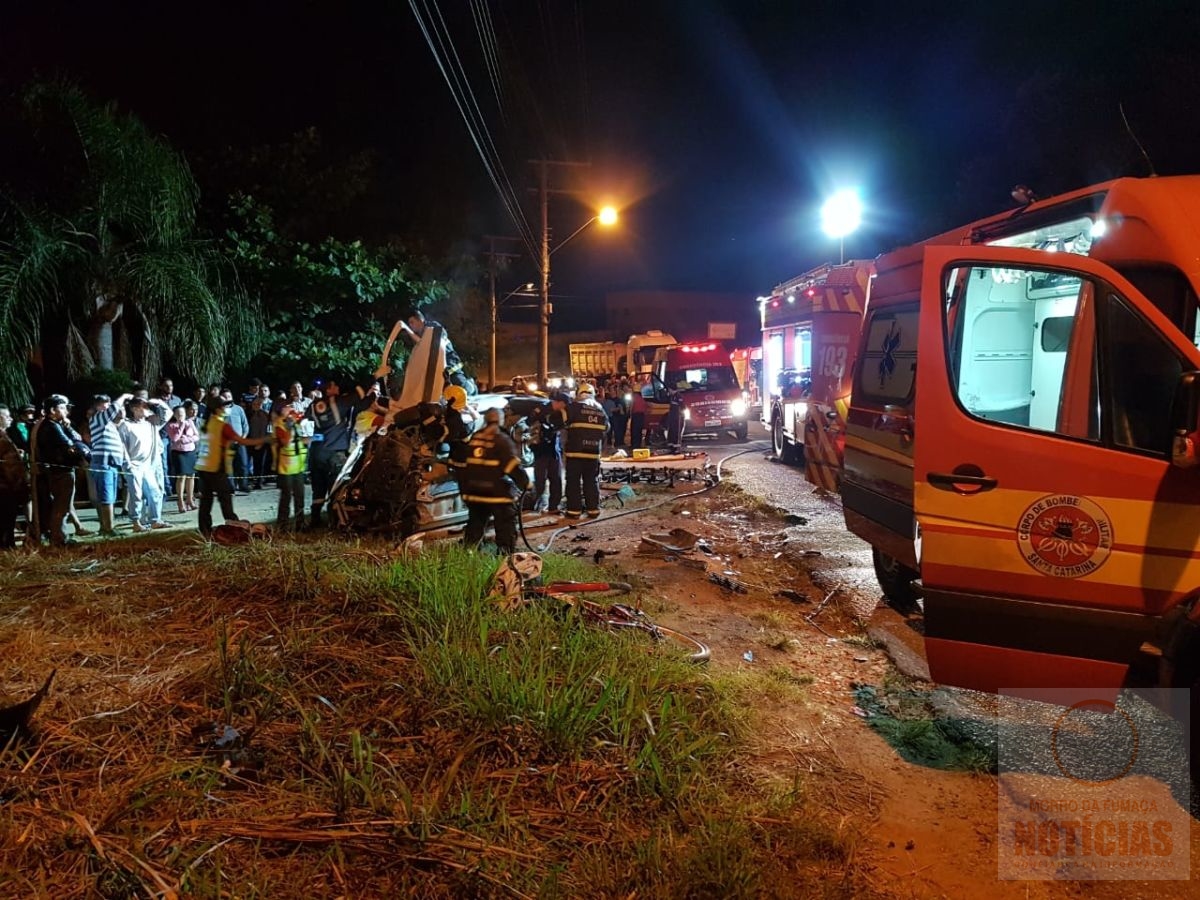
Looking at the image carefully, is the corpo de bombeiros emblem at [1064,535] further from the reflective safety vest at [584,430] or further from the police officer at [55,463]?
the police officer at [55,463]

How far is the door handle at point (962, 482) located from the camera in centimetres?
342

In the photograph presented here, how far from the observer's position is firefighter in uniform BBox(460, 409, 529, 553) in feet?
22.1

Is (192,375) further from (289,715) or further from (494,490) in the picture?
(289,715)

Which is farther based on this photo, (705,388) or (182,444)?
(705,388)

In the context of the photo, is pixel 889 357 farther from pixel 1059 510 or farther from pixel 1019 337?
pixel 1059 510

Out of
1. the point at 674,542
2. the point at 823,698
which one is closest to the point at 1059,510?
the point at 823,698

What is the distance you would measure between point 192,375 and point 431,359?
242 inches

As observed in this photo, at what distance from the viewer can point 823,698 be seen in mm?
4559

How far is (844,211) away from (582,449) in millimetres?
11920

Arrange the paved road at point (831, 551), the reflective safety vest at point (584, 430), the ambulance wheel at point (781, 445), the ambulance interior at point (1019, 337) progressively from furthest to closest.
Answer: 1. the ambulance wheel at point (781, 445)
2. the reflective safety vest at point (584, 430)
3. the paved road at point (831, 551)
4. the ambulance interior at point (1019, 337)

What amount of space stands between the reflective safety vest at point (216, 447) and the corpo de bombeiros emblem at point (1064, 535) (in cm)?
744

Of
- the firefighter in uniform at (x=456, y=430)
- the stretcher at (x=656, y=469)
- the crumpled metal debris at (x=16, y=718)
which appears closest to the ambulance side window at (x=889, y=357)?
the firefighter in uniform at (x=456, y=430)

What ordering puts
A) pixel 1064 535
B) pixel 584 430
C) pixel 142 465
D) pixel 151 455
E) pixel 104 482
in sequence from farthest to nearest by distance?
pixel 584 430 < pixel 151 455 < pixel 142 465 < pixel 104 482 < pixel 1064 535

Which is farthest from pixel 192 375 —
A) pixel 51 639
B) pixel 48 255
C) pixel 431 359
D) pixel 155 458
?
pixel 51 639
